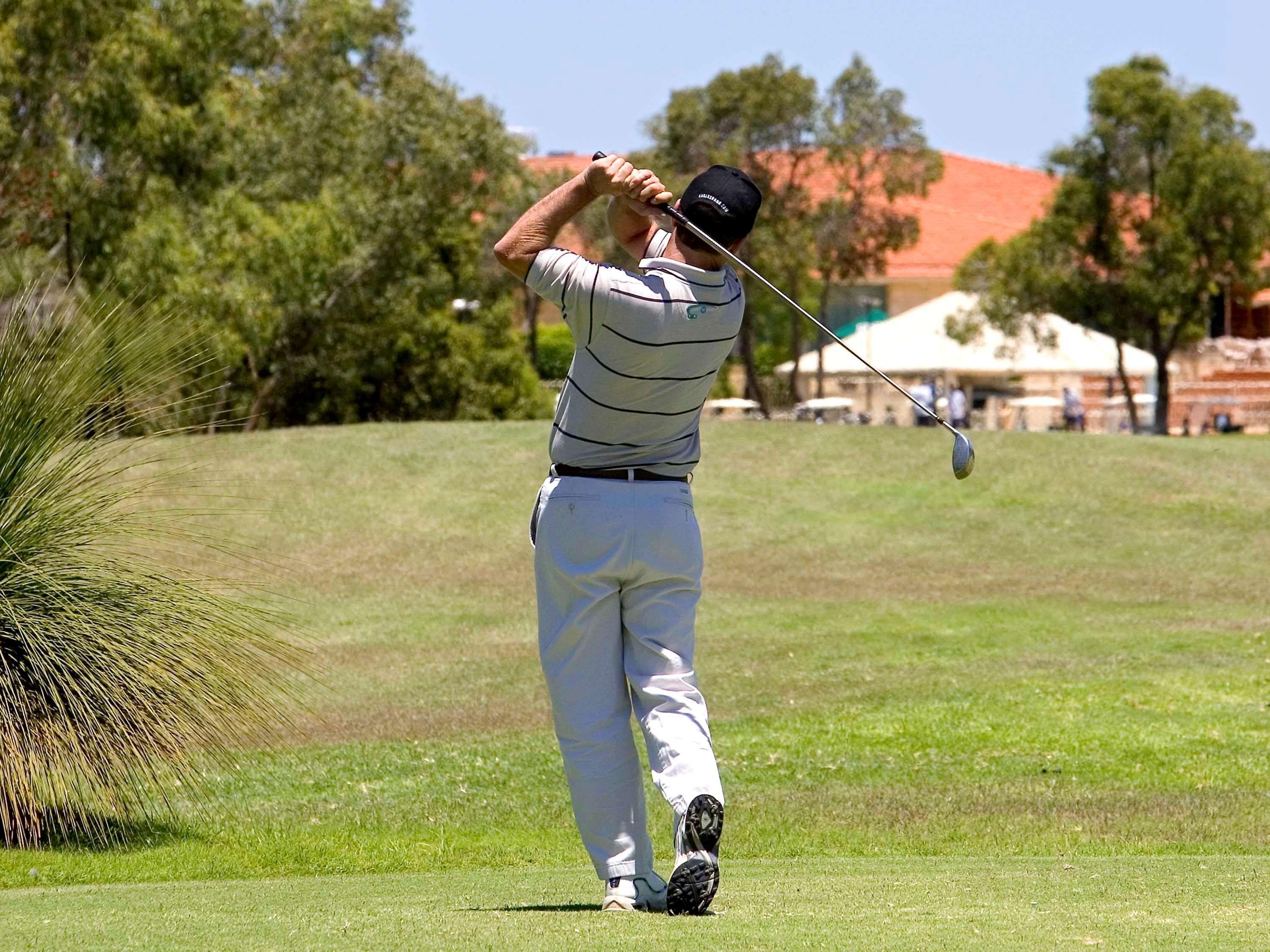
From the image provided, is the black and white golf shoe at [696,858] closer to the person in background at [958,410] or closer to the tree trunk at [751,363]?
the person in background at [958,410]

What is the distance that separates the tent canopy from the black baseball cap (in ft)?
99.7

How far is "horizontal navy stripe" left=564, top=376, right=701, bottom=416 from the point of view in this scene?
4.98 m

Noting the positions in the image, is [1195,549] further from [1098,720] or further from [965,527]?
[1098,720]

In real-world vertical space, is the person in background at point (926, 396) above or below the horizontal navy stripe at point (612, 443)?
above

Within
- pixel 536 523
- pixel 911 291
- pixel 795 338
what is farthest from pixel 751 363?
pixel 536 523

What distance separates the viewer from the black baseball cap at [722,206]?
4953mm

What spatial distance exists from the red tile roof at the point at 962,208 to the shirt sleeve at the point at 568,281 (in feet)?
165

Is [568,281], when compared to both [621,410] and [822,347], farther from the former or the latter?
[822,347]

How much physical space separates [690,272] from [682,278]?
3 centimetres

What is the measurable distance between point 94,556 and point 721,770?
3.80 metres

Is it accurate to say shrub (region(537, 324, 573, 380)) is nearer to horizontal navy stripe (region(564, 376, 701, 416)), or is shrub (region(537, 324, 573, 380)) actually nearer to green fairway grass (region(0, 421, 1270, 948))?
green fairway grass (region(0, 421, 1270, 948))

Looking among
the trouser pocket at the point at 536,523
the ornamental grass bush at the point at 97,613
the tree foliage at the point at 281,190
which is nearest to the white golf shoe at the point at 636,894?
the trouser pocket at the point at 536,523

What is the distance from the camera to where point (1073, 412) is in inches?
1583

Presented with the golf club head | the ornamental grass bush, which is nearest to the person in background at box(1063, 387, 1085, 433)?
the ornamental grass bush
